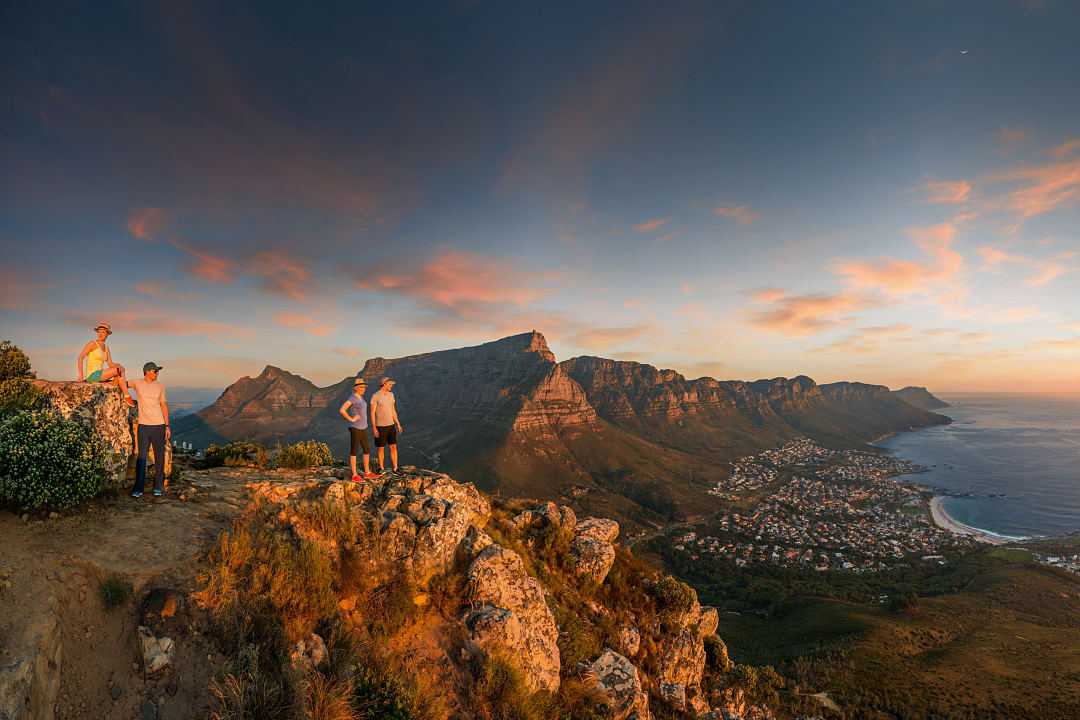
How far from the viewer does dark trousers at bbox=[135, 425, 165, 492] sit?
9500 mm

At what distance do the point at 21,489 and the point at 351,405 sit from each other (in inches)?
245

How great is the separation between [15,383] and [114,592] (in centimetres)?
772

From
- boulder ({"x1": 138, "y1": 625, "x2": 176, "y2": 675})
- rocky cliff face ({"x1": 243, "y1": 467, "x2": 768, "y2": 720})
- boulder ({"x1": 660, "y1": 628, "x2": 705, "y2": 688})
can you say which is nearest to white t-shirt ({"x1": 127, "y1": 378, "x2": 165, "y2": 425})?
rocky cliff face ({"x1": 243, "y1": 467, "x2": 768, "y2": 720})

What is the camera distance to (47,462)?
26.0 feet

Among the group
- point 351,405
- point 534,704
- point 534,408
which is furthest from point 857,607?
point 534,408

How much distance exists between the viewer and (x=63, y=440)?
326 inches

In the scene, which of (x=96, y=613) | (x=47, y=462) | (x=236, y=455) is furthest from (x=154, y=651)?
(x=236, y=455)

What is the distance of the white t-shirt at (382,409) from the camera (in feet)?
41.4

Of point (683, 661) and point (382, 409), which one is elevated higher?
point (382, 409)

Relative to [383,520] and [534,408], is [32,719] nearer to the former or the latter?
[383,520]

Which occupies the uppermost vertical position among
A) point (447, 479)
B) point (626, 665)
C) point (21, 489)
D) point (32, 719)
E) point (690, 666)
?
point (21, 489)

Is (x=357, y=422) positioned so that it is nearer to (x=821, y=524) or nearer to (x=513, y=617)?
(x=513, y=617)

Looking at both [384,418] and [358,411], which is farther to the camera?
[384,418]

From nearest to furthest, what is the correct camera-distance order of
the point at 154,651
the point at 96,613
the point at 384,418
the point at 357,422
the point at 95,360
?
the point at 154,651, the point at 96,613, the point at 95,360, the point at 357,422, the point at 384,418
